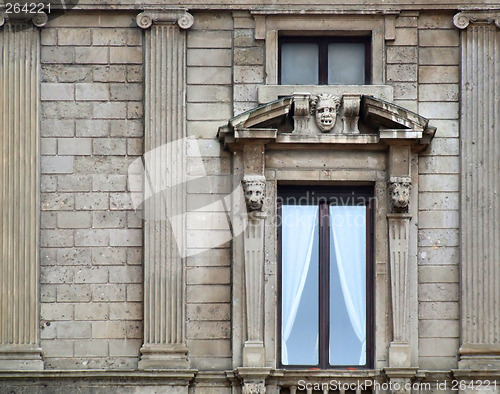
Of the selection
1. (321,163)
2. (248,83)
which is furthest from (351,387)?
(248,83)

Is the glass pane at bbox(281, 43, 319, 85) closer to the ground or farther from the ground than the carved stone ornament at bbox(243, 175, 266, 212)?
farther from the ground

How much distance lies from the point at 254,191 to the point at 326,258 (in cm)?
171

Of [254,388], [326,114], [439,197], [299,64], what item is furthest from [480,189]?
[254,388]

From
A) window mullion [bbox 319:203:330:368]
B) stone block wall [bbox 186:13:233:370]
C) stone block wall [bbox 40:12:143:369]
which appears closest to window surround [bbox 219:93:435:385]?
stone block wall [bbox 186:13:233:370]

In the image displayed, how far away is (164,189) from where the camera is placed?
23406mm

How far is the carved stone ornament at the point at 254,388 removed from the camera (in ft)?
74.6

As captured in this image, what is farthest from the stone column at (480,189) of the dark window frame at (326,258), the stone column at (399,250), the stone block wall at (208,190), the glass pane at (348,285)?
the stone block wall at (208,190)

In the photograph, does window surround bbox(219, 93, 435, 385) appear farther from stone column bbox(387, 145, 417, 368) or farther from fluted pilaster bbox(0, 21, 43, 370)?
fluted pilaster bbox(0, 21, 43, 370)

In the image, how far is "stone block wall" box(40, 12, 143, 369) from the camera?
23.2 m

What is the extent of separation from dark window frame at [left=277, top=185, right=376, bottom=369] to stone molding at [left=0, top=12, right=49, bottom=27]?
4.87m

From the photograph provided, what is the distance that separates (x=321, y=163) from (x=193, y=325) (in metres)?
3.41

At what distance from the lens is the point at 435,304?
76.2ft

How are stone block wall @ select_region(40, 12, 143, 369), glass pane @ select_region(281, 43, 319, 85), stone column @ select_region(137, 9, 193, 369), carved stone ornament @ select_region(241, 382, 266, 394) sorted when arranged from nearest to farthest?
carved stone ornament @ select_region(241, 382, 266, 394) < stone column @ select_region(137, 9, 193, 369) < stone block wall @ select_region(40, 12, 143, 369) < glass pane @ select_region(281, 43, 319, 85)

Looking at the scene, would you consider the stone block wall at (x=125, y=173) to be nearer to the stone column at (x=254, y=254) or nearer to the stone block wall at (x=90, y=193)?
the stone block wall at (x=90, y=193)
